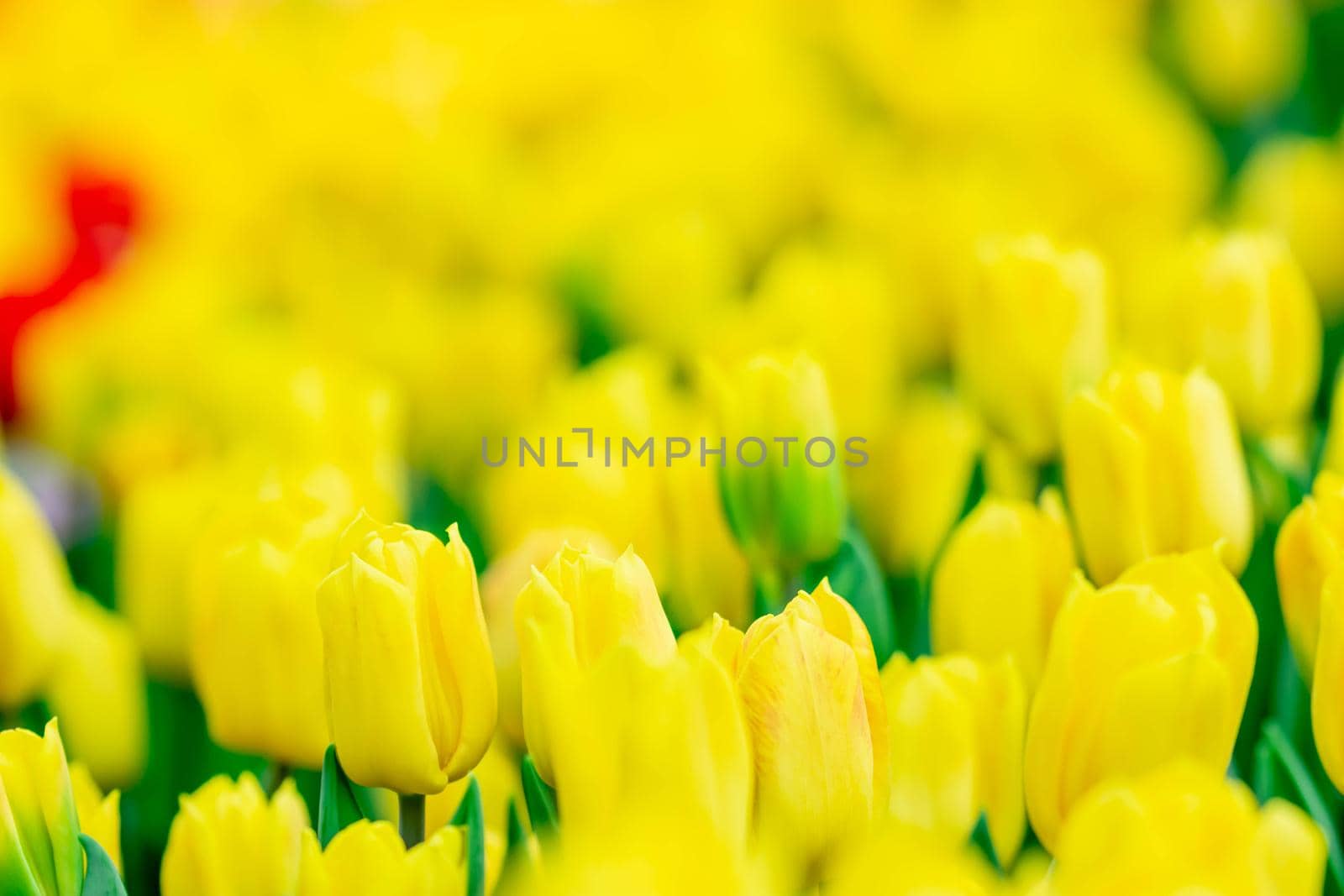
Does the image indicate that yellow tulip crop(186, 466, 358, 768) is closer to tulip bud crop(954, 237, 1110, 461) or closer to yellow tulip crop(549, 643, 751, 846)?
yellow tulip crop(549, 643, 751, 846)

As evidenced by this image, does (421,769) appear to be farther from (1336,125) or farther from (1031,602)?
(1336,125)

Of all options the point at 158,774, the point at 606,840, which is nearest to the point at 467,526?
the point at 158,774

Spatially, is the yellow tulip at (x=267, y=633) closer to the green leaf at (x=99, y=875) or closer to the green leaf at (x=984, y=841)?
the green leaf at (x=99, y=875)

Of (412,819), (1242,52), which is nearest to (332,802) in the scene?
(412,819)

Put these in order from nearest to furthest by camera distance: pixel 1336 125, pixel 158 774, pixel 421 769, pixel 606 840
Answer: pixel 606 840, pixel 421 769, pixel 158 774, pixel 1336 125

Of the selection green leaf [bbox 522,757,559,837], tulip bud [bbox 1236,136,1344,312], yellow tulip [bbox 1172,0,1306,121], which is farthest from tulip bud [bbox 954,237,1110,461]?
yellow tulip [bbox 1172,0,1306,121]

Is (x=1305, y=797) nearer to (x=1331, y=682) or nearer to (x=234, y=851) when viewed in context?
(x=1331, y=682)

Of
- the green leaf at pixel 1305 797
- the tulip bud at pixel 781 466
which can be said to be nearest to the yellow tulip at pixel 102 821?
the tulip bud at pixel 781 466
